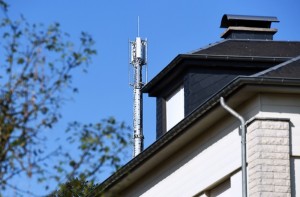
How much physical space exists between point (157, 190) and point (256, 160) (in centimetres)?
643

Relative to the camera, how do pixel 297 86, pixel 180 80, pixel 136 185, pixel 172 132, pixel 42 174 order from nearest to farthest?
pixel 42 174 < pixel 297 86 < pixel 172 132 < pixel 180 80 < pixel 136 185

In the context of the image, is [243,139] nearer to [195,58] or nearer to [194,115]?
[194,115]

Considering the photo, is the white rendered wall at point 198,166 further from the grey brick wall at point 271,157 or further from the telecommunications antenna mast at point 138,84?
the telecommunications antenna mast at point 138,84

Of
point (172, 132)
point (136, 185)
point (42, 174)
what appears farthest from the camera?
point (136, 185)

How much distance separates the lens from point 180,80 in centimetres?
2661

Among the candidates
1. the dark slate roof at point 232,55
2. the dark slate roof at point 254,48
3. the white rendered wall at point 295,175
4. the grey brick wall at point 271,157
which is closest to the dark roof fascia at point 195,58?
the dark slate roof at point 232,55

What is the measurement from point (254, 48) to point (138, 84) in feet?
114

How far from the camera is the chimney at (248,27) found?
29047 mm

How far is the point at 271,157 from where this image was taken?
69.2ft

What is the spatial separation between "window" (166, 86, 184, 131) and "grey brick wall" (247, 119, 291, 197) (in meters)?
5.63

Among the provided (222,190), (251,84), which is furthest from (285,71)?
(222,190)

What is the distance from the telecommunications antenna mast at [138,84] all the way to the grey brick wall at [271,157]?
3760 centimetres

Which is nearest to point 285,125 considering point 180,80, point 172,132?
point 172,132

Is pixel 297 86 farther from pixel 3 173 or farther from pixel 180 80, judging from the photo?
pixel 3 173
